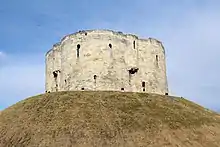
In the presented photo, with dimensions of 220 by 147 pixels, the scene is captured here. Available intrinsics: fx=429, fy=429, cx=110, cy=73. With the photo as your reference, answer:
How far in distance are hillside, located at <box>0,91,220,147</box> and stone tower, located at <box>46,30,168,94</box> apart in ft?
21.3

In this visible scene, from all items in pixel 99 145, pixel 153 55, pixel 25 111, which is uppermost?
pixel 153 55

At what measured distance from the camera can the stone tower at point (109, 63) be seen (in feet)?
178

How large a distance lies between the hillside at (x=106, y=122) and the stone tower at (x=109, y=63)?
6504mm

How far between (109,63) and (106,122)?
15.8m

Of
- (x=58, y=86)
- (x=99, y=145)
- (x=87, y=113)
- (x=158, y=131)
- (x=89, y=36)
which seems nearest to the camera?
(x=99, y=145)

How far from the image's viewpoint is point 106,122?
132ft

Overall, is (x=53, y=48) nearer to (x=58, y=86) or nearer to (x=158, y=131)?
(x=58, y=86)

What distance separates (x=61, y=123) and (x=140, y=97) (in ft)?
36.6

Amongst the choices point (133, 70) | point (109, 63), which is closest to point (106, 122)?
point (109, 63)

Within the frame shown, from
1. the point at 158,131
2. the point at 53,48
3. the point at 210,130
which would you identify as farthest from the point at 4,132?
the point at 53,48

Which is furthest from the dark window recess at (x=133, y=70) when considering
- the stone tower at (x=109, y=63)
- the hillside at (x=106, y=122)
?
the hillside at (x=106, y=122)

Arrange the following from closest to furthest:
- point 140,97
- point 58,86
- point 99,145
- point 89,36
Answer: point 99,145 < point 140,97 < point 89,36 < point 58,86

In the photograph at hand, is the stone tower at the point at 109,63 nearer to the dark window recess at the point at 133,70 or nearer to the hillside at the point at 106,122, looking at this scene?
the dark window recess at the point at 133,70

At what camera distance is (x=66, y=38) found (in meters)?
57.8
